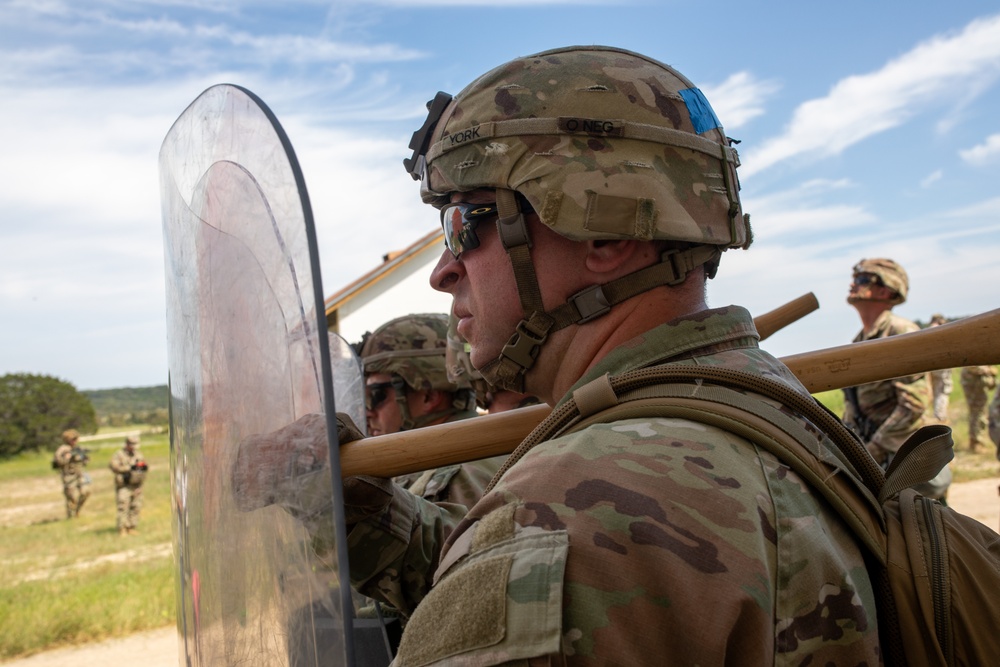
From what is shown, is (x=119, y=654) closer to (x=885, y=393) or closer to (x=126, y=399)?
(x=885, y=393)

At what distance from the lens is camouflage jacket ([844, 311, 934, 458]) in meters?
7.50

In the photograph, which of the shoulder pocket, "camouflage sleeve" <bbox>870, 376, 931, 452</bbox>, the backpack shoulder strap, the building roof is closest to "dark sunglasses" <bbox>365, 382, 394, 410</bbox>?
the backpack shoulder strap

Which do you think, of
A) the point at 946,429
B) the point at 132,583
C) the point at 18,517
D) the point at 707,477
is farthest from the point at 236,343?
the point at 18,517

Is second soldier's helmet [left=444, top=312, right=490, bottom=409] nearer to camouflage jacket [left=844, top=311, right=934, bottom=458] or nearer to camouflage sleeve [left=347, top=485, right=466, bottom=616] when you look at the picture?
camouflage sleeve [left=347, top=485, right=466, bottom=616]

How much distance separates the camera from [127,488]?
72.8 ft

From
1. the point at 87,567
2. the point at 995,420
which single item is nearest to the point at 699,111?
the point at 995,420

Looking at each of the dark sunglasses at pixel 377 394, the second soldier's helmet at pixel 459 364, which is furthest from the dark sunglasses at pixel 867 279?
the dark sunglasses at pixel 377 394

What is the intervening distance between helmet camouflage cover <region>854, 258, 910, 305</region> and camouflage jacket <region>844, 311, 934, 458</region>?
23 centimetres

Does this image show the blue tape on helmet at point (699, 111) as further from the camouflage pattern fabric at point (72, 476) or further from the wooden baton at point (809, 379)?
the camouflage pattern fabric at point (72, 476)

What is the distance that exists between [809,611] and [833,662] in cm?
9

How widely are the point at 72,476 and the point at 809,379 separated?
28.1 meters

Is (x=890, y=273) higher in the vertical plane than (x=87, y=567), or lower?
higher

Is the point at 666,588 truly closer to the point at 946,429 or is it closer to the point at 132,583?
the point at 946,429

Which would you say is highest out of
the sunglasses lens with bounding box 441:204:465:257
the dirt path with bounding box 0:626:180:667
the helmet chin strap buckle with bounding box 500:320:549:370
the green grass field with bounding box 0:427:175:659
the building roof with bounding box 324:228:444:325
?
the building roof with bounding box 324:228:444:325
